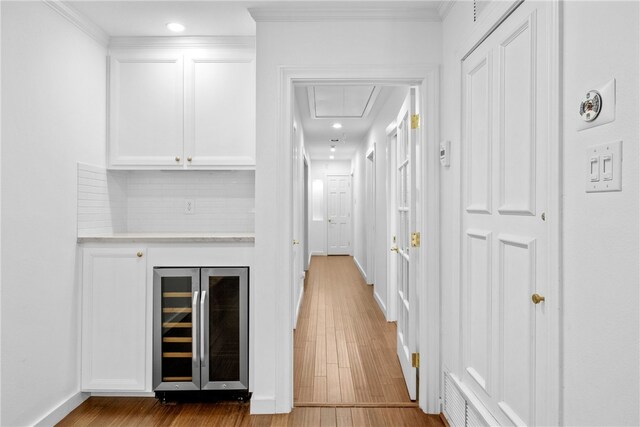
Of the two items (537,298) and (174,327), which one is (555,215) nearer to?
(537,298)

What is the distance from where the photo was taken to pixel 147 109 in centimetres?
268

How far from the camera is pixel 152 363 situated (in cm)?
241

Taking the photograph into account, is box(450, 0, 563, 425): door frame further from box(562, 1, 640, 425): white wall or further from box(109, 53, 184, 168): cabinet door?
Answer: box(109, 53, 184, 168): cabinet door

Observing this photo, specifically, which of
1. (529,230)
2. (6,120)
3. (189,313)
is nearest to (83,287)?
(189,313)

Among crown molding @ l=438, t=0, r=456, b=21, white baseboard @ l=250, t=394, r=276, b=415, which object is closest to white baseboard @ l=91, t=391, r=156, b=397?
white baseboard @ l=250, t=394, r=276, b=415

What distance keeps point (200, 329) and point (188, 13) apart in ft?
6.29

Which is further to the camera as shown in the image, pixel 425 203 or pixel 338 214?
pixel 338 214

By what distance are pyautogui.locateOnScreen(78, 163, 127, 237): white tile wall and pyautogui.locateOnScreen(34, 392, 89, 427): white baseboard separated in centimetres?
99

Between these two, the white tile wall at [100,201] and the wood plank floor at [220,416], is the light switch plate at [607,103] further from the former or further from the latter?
the white tile wall at [100,201]

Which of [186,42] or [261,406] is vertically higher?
[186,42]

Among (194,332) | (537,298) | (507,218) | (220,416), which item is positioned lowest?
(220,416)

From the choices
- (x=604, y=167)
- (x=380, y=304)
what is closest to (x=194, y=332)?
(x=604, y=167)

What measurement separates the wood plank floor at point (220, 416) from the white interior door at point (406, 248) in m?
0.26

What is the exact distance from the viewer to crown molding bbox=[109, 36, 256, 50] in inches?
104
